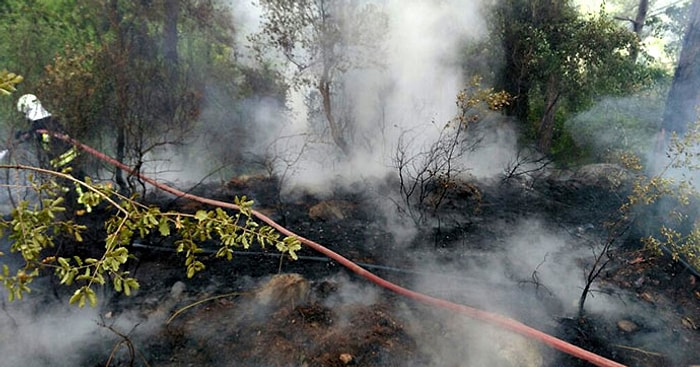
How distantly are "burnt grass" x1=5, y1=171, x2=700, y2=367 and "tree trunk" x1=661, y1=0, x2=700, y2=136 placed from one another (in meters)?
3.96

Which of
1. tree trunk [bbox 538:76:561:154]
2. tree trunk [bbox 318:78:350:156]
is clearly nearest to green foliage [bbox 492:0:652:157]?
tree trunk [bbox 538:76:561:154]

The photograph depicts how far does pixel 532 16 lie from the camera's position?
31.4 feet

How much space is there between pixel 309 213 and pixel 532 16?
7.01 meters

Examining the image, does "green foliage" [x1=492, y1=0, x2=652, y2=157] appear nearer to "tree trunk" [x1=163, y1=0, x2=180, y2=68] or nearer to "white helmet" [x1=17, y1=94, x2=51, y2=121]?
"tree trunk" [x1=163, y1=0, x2=180, y2=68]

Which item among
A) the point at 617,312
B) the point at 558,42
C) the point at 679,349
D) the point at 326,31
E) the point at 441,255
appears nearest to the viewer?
the point at 679,349

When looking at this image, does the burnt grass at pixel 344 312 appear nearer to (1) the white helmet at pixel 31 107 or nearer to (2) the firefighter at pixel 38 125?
(2) the firefighter at pixel 38 125

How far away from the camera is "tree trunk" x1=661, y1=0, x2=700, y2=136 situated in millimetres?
8328

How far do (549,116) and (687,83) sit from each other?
104 inches

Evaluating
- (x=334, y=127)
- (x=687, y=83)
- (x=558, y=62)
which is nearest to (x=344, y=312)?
(x=334, y=127)

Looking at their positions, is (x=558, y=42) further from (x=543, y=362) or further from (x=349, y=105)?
(x=543, y=362)

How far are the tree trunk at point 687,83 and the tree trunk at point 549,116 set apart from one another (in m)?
2.24

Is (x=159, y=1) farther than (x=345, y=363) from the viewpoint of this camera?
Yes

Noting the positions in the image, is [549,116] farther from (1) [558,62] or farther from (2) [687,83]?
(2) [687,83]

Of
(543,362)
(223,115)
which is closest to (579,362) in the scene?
(543,362)
